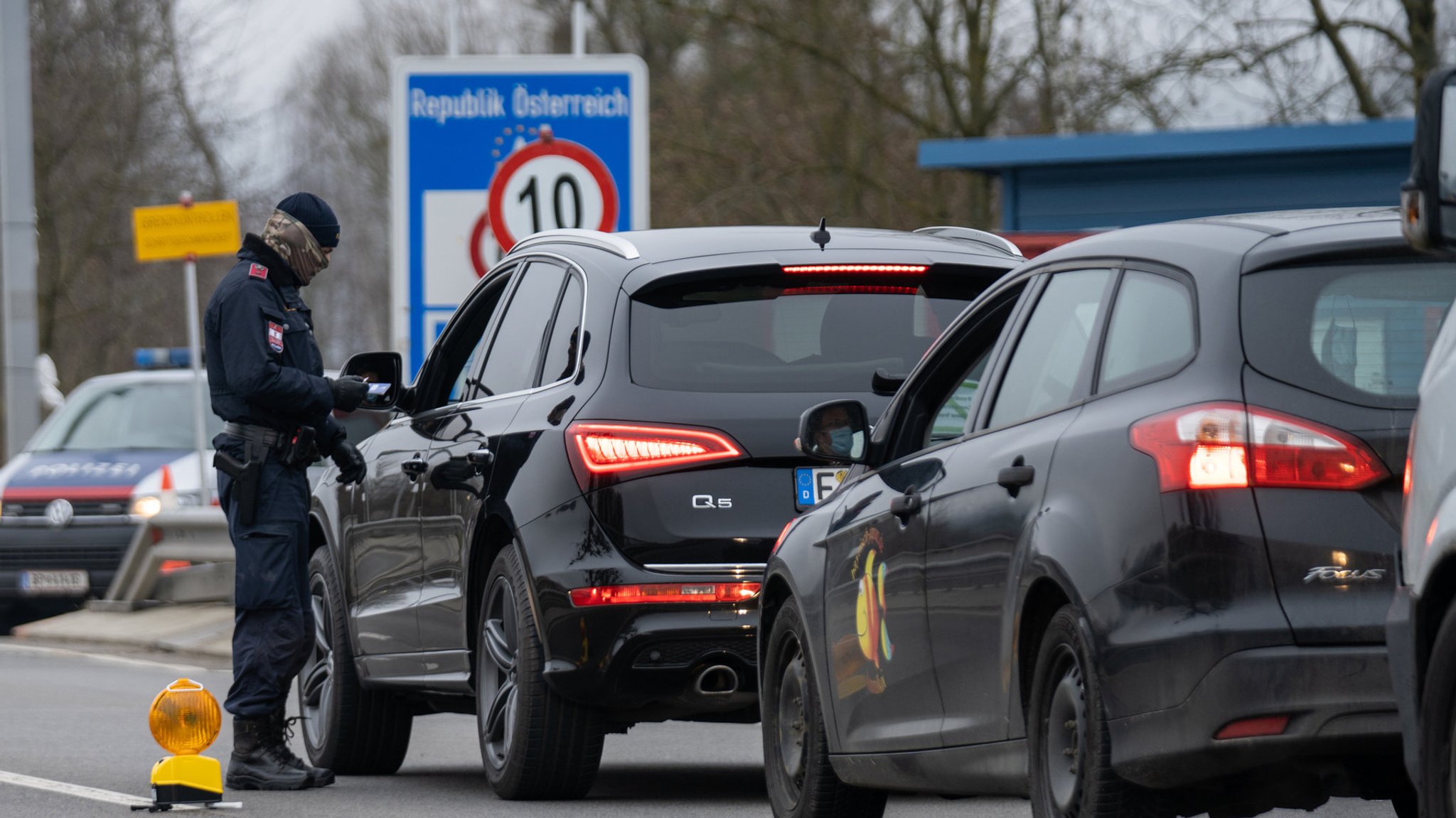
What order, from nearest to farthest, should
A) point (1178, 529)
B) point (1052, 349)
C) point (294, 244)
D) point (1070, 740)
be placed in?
1. point (1178, 529)
2. point (1070, 740)
3. point (1052, 349)
4. point (294, 244)

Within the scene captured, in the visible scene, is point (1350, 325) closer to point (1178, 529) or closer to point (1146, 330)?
point (1146, 330)

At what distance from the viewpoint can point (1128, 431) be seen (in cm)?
460

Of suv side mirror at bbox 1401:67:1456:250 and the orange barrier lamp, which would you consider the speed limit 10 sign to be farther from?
suv side mirror at bbox 1401:67:1456:250

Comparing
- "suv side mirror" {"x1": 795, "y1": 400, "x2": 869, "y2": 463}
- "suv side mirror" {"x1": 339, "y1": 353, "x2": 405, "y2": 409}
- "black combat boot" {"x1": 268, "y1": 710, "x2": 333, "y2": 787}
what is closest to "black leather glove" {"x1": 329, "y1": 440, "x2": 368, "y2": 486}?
"suv side mirror" {"x1": 339, "y1": 353, "x2": 405, "y2": 409}

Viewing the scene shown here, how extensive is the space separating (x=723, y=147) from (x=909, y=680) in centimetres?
2603

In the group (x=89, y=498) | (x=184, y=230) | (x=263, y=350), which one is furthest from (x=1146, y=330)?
(x=184, y=230)

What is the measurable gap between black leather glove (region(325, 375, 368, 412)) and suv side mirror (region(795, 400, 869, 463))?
253 centimetres

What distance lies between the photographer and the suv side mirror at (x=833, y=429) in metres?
6.15

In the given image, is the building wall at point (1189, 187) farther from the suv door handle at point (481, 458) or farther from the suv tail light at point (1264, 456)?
the suv tail light at point (1264, 456)

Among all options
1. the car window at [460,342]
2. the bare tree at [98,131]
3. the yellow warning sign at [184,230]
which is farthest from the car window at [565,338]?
the bare tree at [98,131]

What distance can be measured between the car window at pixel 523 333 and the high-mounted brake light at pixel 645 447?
66 centimetres

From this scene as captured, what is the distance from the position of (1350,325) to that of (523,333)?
3964mm

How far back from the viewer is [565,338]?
7668 mm

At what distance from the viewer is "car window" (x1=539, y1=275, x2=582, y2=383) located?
754cm
